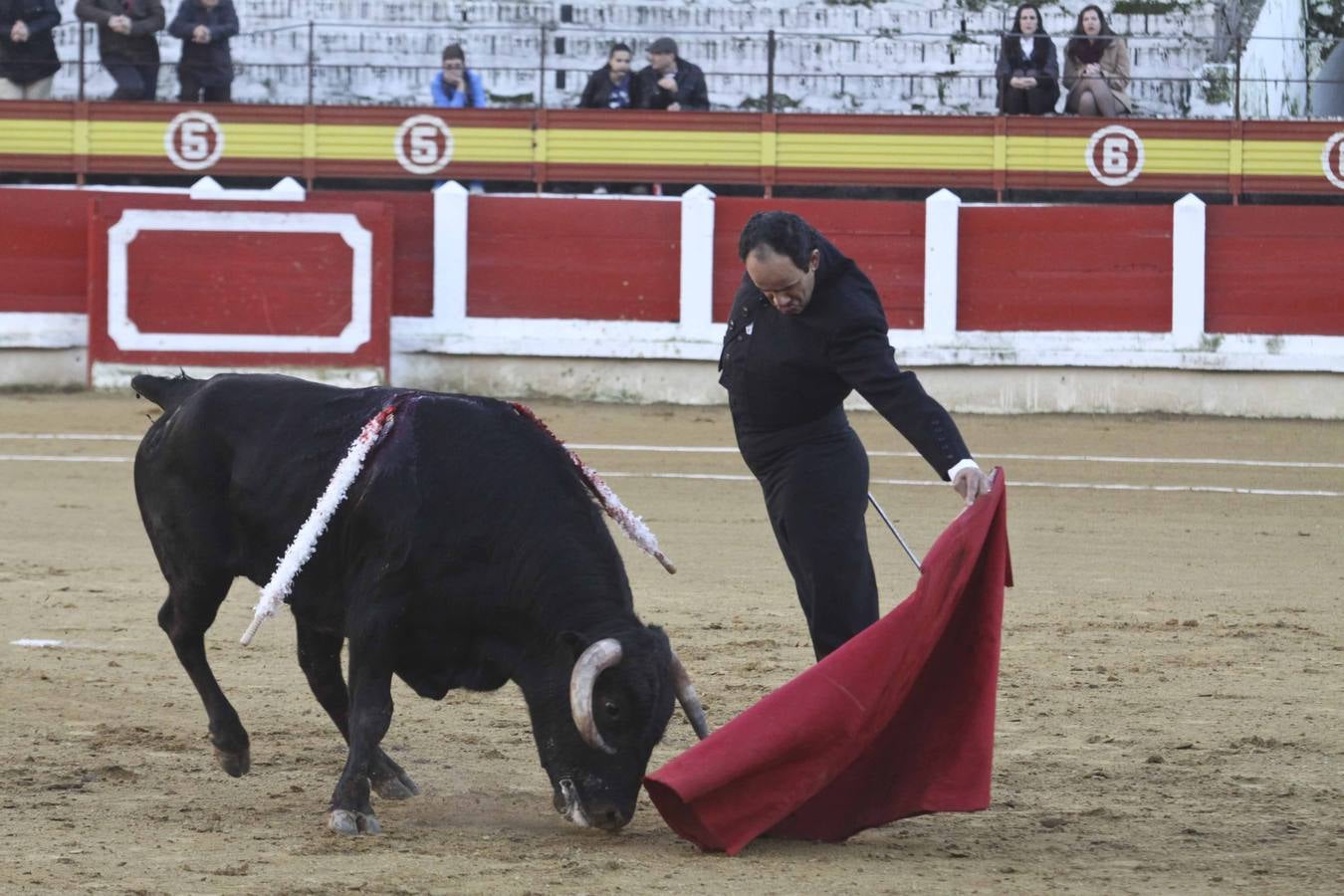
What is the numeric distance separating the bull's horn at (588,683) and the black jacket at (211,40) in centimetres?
896

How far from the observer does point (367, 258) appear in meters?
10.9

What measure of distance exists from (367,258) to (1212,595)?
6.11 metres

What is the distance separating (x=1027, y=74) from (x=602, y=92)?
2555mm

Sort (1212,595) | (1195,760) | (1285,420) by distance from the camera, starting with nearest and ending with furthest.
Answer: (1195,760) < (1212,595) < (1285,420)

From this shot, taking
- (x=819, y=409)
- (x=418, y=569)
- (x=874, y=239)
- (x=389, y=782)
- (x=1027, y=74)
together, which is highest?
(x=1027, y=74)

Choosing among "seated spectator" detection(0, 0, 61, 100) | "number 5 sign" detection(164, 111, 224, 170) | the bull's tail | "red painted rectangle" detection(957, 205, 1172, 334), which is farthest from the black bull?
"seated spectator" detection(0, 0, 61, 100)

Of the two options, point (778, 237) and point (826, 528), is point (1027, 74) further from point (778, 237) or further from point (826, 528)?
point (778, 237)

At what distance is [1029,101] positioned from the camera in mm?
11875

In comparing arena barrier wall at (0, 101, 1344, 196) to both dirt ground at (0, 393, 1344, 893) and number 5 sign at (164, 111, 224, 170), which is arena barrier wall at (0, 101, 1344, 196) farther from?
dirt ground at (0, 393, 1344, 893)

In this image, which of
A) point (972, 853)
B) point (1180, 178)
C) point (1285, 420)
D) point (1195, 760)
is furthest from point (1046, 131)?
point (972, 853)

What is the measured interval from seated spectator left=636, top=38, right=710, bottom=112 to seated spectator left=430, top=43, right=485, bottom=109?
101 centimetres

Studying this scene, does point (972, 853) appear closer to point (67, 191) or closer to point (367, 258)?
point (367, 258)

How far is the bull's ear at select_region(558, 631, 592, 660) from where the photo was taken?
3.30m

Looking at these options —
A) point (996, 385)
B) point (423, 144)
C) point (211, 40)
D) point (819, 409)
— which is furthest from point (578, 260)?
point (819, 409)
